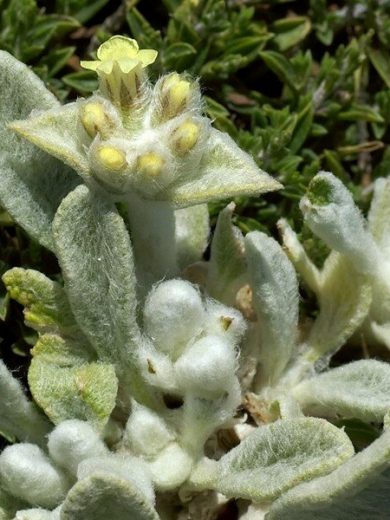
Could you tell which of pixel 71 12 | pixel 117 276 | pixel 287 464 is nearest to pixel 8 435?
pixel 117 276

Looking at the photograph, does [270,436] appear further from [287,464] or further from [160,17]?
[160,17]

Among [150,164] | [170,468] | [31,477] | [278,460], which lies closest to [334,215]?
[150,164]

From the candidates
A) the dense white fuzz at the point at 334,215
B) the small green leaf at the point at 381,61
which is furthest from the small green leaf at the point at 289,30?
the dense white fuzz at the point at 334,215

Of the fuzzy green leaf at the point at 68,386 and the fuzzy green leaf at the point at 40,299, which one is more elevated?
the fuzzy green leaf at the point at 40,299

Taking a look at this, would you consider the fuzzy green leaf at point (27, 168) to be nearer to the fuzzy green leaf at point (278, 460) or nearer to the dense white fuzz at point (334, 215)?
the dense white fuzz at point (334, 215)

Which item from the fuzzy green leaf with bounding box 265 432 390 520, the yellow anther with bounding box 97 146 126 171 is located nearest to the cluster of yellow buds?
the yellow anther with bounding box 97 146 126 171

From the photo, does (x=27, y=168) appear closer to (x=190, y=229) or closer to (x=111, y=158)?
(x=111, y=158)
